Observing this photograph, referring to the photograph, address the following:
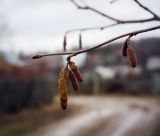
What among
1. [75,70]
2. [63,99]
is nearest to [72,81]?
[75,70]

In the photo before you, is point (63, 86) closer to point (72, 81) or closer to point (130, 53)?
point (72, 81)

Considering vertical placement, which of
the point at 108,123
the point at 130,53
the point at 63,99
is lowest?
the point at 108,123

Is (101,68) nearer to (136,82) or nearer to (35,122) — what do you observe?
(136,82)

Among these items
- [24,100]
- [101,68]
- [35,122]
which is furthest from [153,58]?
[35,122]

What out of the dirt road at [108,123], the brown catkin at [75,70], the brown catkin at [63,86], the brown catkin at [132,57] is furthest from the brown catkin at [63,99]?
the dirt road at [108,123]

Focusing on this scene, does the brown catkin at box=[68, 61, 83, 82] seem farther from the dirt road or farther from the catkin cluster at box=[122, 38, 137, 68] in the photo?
the dirt road

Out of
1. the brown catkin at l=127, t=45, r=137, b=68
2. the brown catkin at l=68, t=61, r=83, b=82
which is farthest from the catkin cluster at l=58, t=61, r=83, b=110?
the brown catkin at l=127, t=45, r=137, b=68

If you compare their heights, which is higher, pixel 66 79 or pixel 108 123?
pixel 66 79
